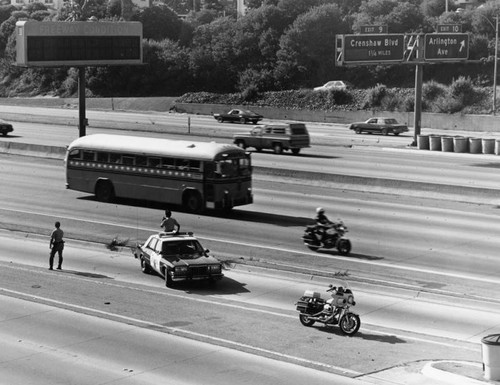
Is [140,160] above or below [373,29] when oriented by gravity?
below

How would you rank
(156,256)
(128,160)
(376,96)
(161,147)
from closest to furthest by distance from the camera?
(156,256), (161,147), (128,160), (376,96)

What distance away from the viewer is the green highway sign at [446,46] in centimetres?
6178

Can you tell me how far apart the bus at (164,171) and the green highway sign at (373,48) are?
85.1 feet

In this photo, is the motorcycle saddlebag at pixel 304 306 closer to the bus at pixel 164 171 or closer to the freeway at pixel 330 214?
the freeway at pixel 330 214

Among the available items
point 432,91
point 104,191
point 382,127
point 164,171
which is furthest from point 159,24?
point 164,171

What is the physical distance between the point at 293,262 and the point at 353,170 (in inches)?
944

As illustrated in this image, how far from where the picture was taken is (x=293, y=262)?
26.8 m

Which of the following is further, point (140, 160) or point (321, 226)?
point (140, 160)

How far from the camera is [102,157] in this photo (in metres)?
40.1

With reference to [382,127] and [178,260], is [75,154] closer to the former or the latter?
[178,260]

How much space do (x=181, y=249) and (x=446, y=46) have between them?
41685 millimetres

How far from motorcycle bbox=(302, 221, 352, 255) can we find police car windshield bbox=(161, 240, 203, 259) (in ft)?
17.1

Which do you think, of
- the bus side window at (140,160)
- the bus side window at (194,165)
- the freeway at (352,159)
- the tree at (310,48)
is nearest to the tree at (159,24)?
the tree at (310,48)

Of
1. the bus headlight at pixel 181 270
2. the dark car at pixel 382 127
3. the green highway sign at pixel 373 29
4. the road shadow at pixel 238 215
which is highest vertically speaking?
the green highway sign at pixel 373 29
